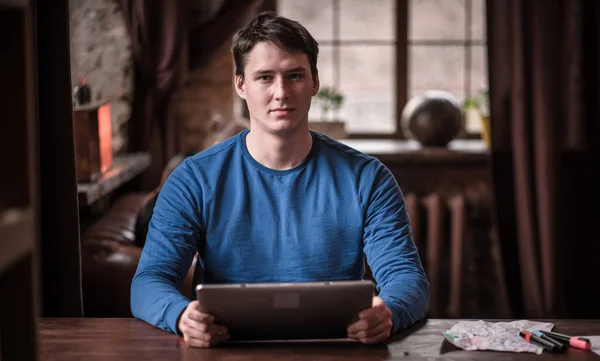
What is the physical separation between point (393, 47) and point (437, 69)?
0.28 meters

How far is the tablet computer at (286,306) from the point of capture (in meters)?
1.55

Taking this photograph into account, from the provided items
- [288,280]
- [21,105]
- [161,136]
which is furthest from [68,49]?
[161,136]

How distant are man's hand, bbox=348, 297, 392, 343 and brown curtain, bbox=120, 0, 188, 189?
2.76 m

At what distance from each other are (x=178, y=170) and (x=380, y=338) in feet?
2.33

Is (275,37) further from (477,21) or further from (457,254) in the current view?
(477,21)

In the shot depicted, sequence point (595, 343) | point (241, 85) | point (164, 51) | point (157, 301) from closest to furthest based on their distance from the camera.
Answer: point (595, 343) → point (157, 301) → point (241, 85) → point (164, 51)

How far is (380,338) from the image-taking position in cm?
167

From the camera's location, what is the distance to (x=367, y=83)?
4.73 metres

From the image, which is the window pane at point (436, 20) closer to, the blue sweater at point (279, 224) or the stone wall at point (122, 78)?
the stone wall at point (122, 78)

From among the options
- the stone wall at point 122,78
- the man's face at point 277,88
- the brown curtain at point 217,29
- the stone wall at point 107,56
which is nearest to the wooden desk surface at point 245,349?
the man's face at point 277,88

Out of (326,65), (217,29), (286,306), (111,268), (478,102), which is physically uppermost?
(217,29)

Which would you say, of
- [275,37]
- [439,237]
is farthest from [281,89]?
[439,237]

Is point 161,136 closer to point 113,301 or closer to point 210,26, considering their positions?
point 210,26

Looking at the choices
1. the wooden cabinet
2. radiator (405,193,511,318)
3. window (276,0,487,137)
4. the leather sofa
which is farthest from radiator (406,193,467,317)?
the wooden cabinet
